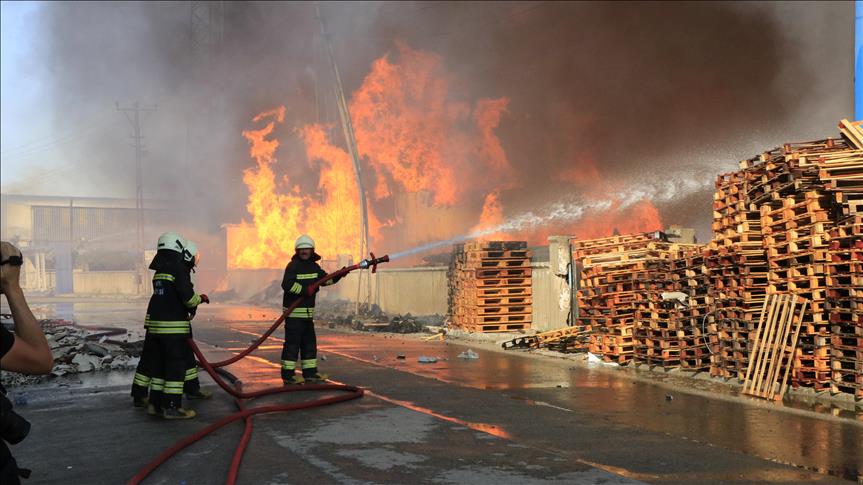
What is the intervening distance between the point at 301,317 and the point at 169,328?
2428mm

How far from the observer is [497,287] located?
20562mm

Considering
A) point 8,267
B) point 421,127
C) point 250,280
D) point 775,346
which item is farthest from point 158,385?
point 250,280

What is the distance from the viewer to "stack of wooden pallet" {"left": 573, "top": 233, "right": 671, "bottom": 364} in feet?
46.5

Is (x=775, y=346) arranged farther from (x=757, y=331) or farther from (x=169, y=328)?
(x=169, y=328)

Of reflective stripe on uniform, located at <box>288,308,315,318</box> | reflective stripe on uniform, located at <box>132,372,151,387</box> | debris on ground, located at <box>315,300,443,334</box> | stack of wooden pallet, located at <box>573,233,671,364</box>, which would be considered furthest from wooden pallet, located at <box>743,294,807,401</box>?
debris on ground, located at <box>315,300,443,334</box>

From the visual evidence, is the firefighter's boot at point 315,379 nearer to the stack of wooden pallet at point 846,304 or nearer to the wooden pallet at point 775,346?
the wooden pallet at point 775,346

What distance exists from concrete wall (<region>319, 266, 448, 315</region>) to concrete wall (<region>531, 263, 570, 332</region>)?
212 inches

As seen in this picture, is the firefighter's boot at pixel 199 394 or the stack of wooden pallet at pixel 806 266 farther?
the stack of wooden pallet at pixel 806 266

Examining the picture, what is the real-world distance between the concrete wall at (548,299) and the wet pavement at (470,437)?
6423 millimetres

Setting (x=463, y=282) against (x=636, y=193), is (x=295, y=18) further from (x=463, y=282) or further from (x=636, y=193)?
(x=463, y=282)

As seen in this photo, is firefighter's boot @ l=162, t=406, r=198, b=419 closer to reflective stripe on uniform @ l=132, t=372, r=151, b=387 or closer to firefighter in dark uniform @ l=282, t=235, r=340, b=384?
reflective stripe on uniform @ l=132, t=372, r=151, b=387

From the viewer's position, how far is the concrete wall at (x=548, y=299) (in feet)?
61.8

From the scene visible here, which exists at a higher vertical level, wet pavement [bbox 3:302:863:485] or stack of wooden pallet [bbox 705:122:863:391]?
stack of wooden pallet [bbox 705:122:863:391]

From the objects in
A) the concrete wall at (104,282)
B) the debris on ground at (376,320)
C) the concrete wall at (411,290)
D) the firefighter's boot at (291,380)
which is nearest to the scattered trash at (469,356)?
the firefighter's boot at (291,380)
